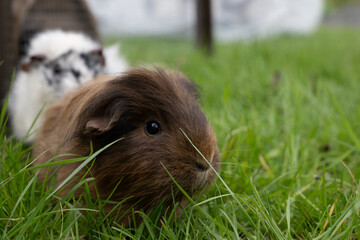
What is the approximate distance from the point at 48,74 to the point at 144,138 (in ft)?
5.95

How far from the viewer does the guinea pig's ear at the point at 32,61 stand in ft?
10.4

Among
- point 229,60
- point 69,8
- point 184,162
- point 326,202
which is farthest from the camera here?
point 229,60

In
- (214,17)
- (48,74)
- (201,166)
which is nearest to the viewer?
(201,166)

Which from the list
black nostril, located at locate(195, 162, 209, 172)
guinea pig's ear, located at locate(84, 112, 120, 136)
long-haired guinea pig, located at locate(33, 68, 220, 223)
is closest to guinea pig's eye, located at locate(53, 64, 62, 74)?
long-haired guinea pig, located at locate(33, 68, 220, 223)

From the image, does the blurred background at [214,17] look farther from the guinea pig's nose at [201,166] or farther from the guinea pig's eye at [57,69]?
the guinea pig's nose at [201,166]

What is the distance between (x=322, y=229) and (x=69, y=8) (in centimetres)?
359

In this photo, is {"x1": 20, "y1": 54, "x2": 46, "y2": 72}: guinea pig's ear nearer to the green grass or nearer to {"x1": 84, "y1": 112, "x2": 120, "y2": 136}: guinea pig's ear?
the green grass

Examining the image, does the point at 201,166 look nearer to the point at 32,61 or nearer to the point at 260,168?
the point at 260,168

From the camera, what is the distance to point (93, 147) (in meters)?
1.72

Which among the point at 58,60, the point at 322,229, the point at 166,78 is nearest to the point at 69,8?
the point at 58,60

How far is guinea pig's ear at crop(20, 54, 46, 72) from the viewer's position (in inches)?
125

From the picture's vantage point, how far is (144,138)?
1.64 meters

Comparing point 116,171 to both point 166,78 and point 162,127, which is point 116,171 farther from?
point 166,78

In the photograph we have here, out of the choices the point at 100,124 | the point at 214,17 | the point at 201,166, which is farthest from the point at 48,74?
the point at 214,17
